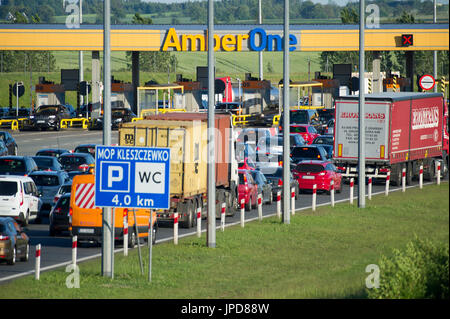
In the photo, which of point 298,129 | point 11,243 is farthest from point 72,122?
point 11,243

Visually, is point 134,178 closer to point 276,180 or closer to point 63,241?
point 63,241

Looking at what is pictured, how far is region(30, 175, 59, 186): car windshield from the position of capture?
121ft

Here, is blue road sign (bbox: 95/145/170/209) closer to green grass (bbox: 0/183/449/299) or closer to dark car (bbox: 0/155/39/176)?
green grass (bbox: 0/183/449/299)

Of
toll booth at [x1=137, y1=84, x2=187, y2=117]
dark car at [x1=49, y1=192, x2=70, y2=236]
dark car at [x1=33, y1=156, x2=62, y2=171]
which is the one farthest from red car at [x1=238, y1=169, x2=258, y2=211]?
toll booth at [x1=137, y1=84, x2=187, y2=117]

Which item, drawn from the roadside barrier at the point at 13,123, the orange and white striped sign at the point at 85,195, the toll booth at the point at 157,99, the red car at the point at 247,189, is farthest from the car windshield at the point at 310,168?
the roadside barrier at the point at 13,123

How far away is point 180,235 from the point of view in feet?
100

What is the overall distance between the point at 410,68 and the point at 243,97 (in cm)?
1292

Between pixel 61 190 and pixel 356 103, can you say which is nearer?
pixel 61 190

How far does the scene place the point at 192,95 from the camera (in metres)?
80.8

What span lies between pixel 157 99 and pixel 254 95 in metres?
10.4
